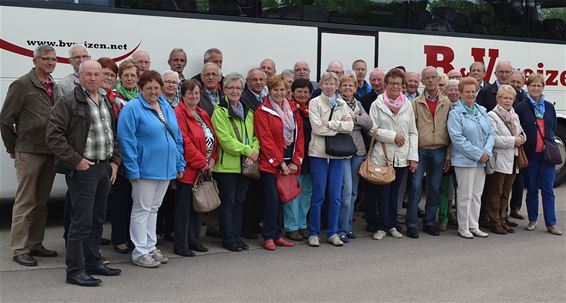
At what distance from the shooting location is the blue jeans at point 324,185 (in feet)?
22.3

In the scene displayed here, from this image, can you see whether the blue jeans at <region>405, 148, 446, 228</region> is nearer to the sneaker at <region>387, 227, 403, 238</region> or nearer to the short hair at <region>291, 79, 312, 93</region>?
the sneaker at <region>387, 227, 403, 238</region>

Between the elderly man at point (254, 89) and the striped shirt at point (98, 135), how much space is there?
171cm

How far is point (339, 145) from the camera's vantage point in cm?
668

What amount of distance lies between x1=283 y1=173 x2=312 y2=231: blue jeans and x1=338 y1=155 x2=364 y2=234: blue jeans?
1.29 feet

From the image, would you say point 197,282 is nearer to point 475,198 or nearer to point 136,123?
point 136,123

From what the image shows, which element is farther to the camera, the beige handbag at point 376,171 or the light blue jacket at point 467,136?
the light blue jacket at point 467,136

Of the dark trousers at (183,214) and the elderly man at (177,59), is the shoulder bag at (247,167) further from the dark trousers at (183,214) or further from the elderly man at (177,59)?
the elderly man at (177,59)

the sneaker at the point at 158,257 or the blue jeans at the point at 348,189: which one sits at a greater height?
the blue jeans at the point at 348,189

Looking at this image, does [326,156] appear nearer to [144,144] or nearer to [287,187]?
[287,187]

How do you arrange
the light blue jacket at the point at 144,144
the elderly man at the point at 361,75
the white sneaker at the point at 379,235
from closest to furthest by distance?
the light blue jacket at the point at 144,144 < the white sneaker at the point at 379,235 < the elderly man at the point at 361,75

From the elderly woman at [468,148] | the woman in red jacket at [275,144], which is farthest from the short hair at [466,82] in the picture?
the woman in red jacket at [275,144]

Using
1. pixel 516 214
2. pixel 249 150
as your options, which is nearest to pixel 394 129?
pixel 249 150

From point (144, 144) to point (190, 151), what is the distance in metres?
0.52

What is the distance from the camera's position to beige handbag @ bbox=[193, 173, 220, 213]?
6.28 meters
